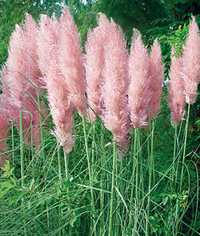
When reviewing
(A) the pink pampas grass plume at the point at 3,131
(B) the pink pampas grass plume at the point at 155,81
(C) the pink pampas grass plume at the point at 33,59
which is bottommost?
(A) the pink pampas grass plume at the point at 3,131

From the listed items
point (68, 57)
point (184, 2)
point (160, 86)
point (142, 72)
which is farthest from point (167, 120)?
point (68, 57)

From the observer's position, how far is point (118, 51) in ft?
5.72

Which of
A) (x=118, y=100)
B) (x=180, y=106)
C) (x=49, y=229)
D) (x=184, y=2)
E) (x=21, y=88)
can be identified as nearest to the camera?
(x=118, y=100)

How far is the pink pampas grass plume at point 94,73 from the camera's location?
1911mm

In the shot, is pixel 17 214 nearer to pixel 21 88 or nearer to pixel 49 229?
pixel 49 229

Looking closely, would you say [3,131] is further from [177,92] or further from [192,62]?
[192,62]

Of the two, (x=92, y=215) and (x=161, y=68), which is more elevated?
(x=161, y=68)

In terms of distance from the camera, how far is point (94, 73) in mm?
1911

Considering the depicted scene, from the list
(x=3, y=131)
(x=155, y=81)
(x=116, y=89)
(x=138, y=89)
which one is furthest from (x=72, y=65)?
(x=3, y=131)

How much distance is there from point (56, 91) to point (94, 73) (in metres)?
0.29

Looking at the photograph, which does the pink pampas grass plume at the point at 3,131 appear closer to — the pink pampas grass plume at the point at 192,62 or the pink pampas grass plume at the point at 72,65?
the pink pampas grass plume at the point at 72,65

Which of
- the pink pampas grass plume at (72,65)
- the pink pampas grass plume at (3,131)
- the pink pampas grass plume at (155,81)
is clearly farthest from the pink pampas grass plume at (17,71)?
the pink pampas grass plume at (155,81)

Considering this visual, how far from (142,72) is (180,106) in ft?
1.93

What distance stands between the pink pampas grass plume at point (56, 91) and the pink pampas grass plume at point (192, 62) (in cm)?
98
